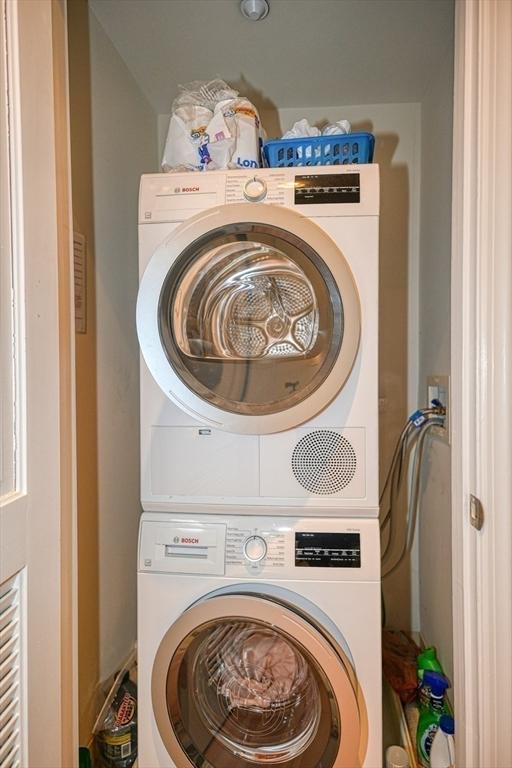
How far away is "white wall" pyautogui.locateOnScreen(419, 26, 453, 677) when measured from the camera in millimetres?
1443

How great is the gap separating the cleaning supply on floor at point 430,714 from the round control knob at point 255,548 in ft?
2.29

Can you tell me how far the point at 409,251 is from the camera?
1839 mm

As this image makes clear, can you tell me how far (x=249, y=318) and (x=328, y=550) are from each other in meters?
0.63

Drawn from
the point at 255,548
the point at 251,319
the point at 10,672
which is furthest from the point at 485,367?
the point at 10,672

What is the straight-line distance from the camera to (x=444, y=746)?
124 centimetres

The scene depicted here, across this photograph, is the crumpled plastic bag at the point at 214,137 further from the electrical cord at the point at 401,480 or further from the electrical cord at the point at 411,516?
the electrical cord at the point at 411,516

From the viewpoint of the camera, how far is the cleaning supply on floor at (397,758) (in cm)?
124

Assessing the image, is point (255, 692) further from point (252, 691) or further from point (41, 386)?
point (41, 386)

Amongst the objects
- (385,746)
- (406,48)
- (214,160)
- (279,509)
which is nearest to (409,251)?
(406,48)

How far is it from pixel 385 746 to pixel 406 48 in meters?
2.18

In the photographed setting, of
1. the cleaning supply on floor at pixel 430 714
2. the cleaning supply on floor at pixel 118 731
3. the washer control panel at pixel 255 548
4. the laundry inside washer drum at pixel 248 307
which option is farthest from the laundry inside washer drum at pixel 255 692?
the laundry inside washer drum at pixel 248 307

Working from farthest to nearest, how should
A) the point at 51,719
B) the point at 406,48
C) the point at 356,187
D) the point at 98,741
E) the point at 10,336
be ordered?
the point at 406,48
the point at 98,741
the point at 356,187
the point at 51,719
the point at 10,336

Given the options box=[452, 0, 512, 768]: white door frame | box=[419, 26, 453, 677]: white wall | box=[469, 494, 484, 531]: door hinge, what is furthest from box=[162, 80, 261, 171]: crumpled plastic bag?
box=[469, 494, 484, 531]: door hinge

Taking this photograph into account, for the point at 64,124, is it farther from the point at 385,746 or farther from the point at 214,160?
the point at 385,746
